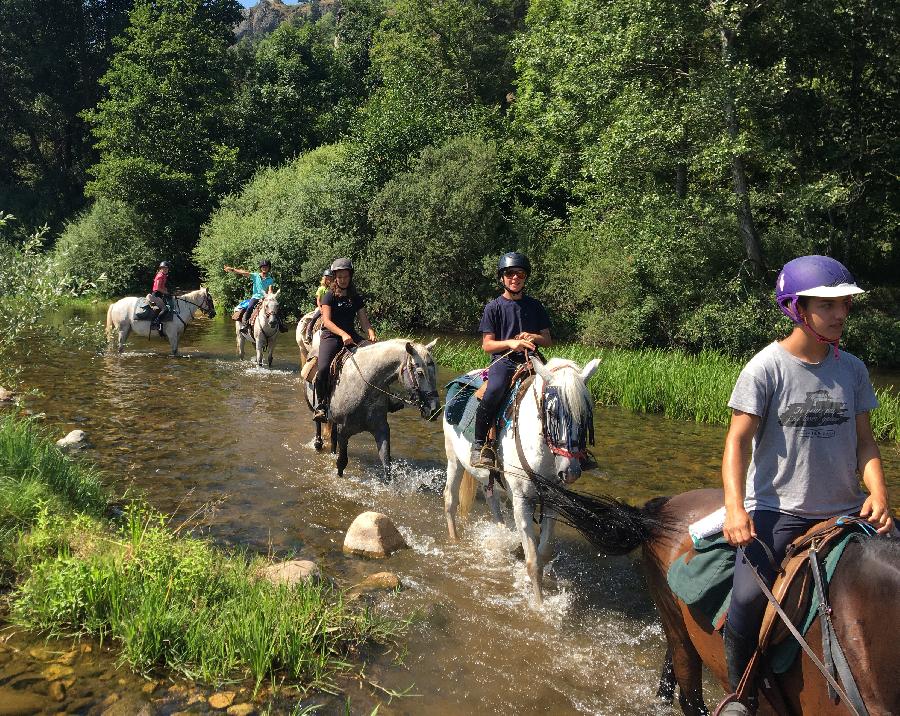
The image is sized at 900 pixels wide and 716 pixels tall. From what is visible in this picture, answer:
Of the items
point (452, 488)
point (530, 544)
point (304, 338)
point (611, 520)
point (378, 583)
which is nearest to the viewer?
point (611, 520)

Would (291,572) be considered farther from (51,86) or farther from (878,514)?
(51,86)

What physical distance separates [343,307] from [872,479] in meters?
7.09

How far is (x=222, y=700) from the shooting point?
162 inches

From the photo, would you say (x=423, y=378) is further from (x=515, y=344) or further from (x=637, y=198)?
(x=637, y=198)

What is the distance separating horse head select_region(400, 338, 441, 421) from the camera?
8.18 m

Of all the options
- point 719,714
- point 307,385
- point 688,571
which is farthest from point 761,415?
point 307,385

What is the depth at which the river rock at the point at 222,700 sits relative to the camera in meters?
4.07

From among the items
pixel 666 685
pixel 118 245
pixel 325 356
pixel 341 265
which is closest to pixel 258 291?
pixel 325 356

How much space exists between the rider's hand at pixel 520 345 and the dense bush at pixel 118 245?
3694cm

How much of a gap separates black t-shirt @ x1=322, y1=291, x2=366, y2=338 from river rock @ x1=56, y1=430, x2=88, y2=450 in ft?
13.0

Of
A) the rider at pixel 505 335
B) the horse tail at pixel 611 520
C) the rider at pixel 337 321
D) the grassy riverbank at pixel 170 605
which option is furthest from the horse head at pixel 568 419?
the rider at pixel 337 321

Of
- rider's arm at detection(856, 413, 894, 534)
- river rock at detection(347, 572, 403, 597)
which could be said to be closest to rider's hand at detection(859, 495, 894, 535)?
rider's arm at detection(856, 413, 894, 534)

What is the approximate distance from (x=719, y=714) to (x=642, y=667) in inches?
75.0

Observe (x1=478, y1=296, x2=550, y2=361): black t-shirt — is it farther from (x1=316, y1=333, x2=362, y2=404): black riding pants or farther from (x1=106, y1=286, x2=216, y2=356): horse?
(x1=106, y1=286, x2=216, y2=356): horse
